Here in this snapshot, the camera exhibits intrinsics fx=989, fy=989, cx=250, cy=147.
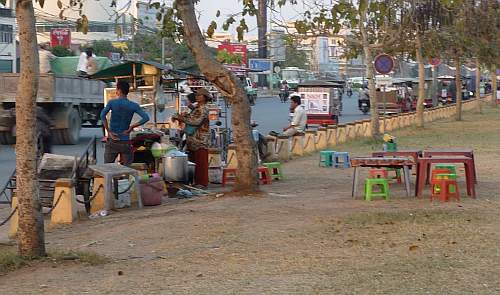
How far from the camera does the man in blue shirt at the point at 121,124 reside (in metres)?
13.7

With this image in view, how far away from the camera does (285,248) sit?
9.27 meters

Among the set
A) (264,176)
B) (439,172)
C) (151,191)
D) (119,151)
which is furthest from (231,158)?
(439,172)

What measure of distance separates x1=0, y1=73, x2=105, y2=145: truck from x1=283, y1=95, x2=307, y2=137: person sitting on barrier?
5.86 metres

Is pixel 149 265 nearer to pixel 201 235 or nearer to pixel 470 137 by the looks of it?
pixel 201 235

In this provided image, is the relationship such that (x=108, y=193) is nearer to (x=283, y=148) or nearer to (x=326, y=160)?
(x=326, y=160)

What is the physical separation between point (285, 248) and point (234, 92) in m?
4.64

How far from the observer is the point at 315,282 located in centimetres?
772

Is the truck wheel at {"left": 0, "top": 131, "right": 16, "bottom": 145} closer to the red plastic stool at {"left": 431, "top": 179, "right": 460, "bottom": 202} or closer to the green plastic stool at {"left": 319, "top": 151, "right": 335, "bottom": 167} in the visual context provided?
the green plastic stool at {"left": 319, "top": 151, "right": 335, "bottom": 167}

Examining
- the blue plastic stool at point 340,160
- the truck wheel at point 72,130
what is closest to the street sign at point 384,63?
the blue plastic stool at point 340,160

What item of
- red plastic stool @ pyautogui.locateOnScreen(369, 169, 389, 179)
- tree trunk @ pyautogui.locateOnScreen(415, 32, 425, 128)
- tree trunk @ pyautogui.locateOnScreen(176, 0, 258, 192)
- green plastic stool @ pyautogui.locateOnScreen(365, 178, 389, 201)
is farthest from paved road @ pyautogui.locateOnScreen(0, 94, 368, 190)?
green plastic stool @ pyautogui.locateOnScreen(365, 178, 389, 201)

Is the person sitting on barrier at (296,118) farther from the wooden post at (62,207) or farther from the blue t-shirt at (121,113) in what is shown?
the wooden post at (62,207)

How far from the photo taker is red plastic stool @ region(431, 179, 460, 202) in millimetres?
12414

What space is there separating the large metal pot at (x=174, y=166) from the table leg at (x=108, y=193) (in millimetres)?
1772

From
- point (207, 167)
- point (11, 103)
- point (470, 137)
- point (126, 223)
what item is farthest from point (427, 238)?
point (470, 137)
